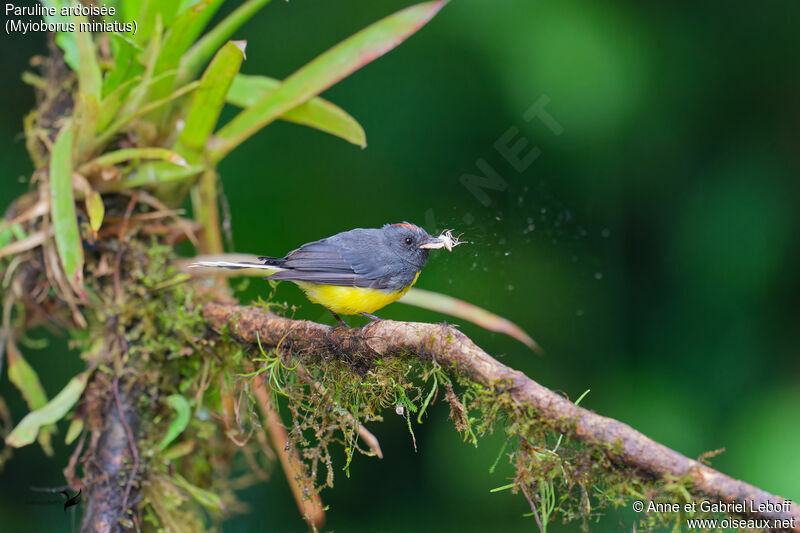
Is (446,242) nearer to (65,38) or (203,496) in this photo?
(203,496)

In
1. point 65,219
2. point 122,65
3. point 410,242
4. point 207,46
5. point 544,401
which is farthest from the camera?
point 207,46

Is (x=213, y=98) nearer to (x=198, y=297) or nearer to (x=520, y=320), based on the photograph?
(x=198, y=297)

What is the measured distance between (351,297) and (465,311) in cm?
49

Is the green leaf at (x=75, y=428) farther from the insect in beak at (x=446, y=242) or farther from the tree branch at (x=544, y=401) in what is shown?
the insect in beak at (x=446, y=242)

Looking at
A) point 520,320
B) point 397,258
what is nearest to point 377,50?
point 397,258

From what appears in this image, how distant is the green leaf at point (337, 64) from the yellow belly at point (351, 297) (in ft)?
1.63

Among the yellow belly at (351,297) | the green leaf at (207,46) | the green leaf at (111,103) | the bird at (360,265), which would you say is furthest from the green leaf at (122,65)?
the yellow belly at (351,297)

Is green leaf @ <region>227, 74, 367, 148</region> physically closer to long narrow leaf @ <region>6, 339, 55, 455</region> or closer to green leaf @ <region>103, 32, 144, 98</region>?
green leaf @ <region>103, 32, 144, 98</region>

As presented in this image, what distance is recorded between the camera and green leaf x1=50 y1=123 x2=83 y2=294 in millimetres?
1551

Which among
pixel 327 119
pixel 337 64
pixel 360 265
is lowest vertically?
pixel 360 265

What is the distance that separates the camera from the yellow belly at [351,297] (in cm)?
147

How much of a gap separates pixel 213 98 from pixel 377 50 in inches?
17.1

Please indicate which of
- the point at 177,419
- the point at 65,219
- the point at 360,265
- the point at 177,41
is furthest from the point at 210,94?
the point at 177,419

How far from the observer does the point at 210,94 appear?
1.63 m
